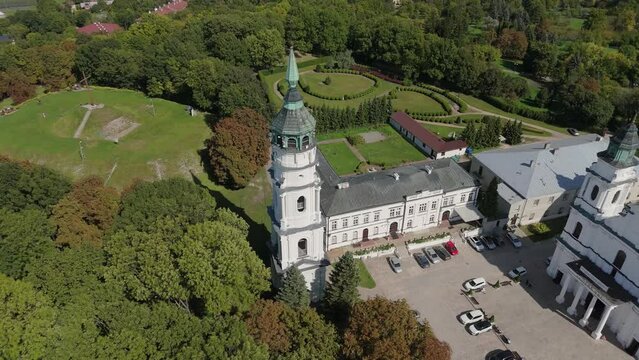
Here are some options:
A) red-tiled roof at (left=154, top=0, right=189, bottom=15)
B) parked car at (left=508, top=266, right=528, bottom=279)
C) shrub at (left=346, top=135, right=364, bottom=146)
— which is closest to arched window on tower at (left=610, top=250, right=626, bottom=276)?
parked car at (left=508, top=266, right=528, bottom=279)

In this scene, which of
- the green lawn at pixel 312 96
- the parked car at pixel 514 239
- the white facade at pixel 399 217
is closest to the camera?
the white facade at pixel 399 217

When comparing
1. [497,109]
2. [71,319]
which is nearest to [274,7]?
[497,109]

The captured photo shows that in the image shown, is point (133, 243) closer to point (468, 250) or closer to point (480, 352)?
point (480, 352)

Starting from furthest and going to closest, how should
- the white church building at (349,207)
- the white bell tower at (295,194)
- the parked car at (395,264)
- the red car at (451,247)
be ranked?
the red car at (451,247), the parked car at (395,264), the white church building at (349,207), the white bell tower at (295,194)

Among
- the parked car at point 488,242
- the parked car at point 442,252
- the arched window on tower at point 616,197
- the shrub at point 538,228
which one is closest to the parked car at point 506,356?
the parked car at point 442,252

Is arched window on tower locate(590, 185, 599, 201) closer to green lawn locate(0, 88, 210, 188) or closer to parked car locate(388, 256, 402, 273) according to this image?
parked car locate(388, 256, 402, 273)

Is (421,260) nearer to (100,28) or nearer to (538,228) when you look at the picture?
(538,228)

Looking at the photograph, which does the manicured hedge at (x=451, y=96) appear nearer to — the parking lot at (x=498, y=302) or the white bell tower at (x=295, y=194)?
the parking lot at (x=498, y=302)
